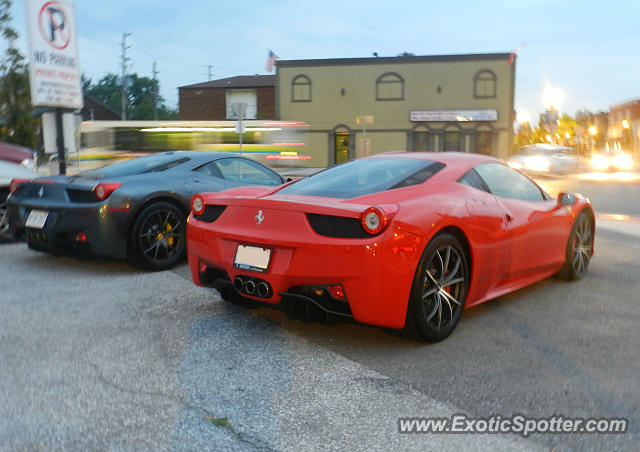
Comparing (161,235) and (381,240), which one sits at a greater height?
(381,240)

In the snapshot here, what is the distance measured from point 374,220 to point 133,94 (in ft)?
327

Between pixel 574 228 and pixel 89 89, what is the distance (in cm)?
10348

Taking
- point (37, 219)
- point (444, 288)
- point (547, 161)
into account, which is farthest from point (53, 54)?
point (547, 161)

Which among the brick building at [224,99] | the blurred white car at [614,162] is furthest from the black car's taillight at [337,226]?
the brick building at [224,99]

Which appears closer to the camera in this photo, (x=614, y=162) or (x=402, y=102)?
(x=614, y=162)

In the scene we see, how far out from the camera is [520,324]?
4164 mm

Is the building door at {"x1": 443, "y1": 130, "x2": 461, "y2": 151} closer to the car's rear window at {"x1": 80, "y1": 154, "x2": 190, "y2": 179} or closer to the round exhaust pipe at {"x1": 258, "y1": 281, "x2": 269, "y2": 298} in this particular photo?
the car's rear window at {"x1": 80, "y1": 154, "x2": 190, "y2": 179}

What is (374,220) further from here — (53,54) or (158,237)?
(53,54)

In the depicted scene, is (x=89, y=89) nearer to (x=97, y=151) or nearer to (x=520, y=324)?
(x=97, y=151)

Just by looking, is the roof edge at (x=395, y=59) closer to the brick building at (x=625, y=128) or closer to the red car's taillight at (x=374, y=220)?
the red car's taillight at (x=374, y=220)

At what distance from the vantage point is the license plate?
3.56 m

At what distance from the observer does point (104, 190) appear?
18.4 feet

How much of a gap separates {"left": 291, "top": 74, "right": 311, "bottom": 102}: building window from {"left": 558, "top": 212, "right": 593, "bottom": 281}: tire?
36.5m

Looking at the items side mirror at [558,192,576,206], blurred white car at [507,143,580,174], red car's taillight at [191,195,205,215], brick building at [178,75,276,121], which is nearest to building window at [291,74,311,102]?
brick building at [178,75,276,121]
